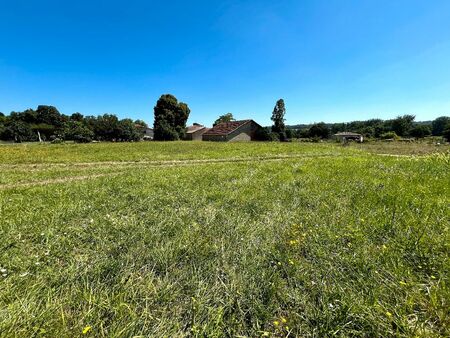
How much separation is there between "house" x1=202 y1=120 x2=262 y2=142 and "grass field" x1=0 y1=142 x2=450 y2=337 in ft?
139

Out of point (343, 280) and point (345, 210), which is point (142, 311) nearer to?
point (343, 280)

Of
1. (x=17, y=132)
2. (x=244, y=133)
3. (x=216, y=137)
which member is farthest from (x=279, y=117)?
(x=17, y=132)

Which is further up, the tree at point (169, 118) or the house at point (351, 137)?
the tree at point (169, 118)

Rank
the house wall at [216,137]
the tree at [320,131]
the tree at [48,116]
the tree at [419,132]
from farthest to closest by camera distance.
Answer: the tree at [419,132]
the tree at [48,116]
the tree at [320,131]
the house wall at [216,137]

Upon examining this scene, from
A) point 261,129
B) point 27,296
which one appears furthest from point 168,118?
point 27,296

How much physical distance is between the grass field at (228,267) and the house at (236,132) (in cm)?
4232

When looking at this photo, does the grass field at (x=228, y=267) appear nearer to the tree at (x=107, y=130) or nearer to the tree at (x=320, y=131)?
the tree at (x=107, y=130)

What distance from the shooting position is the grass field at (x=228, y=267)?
2.02 meters

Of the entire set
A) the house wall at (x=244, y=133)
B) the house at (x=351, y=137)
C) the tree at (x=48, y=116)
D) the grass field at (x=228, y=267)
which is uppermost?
the tree at (x=48, y=116)

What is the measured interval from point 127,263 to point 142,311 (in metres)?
0.92

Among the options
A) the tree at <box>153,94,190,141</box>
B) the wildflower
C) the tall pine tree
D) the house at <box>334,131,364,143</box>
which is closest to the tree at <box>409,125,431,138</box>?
the house at <box>334,131,364,143</box>

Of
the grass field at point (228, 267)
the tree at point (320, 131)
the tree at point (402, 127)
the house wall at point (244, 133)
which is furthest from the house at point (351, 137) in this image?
the grass field at point (228, 267)

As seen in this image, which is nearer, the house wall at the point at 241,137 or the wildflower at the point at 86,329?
the wildflower at the point at 86,329

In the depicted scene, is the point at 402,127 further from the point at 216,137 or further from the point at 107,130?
the point at 107,130
